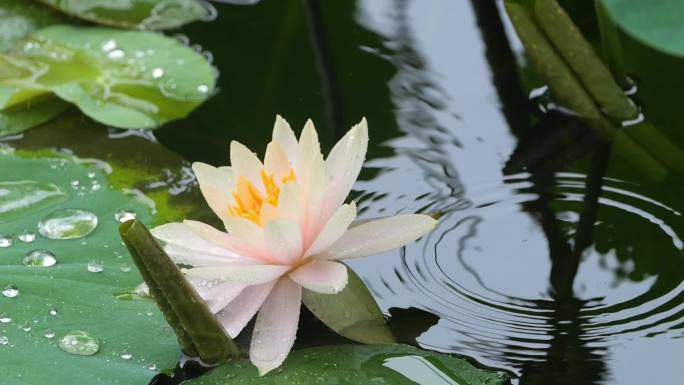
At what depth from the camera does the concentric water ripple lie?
120 centimetres

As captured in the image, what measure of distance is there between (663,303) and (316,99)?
0.81m

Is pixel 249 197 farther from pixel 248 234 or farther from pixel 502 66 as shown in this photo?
pixel 502 66

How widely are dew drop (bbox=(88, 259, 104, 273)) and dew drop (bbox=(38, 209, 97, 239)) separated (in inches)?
2.6

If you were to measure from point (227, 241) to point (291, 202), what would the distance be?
0.10m

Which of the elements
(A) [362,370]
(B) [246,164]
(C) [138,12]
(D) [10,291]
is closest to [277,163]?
(B) [246,164]

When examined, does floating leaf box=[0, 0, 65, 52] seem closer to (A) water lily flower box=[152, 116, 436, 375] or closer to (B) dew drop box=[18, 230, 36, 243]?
(B) dew drop box=[18, 230, 36, 243]

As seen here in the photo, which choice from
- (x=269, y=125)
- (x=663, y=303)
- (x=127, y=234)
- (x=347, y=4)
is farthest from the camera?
(x=347, y=4)

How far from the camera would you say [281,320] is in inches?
44.1

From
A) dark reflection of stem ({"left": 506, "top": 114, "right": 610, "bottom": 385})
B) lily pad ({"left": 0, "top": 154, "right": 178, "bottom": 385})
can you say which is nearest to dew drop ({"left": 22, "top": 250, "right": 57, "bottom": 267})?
lily pad ({"left": 0, "top": 154, "right": 178, "bottom": 385})

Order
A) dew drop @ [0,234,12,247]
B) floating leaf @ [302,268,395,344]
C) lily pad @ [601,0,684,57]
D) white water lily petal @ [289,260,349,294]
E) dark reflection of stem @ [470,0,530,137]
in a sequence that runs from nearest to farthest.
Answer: lily pad @ [601,0,684,57]
white water lily petal @ [289,260,349,294]
floating leaf @ [302,268,395,344]
dew drop @ [0,234,12,247]
dark reflection of stem @ [470,0,530,137]

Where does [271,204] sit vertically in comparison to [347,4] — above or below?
above

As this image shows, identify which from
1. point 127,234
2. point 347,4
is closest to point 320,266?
point 127,234

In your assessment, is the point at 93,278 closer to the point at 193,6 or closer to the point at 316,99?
the point at 316,99

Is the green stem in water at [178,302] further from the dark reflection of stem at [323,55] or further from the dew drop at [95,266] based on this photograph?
the dark reflection of stem at [323,55]
